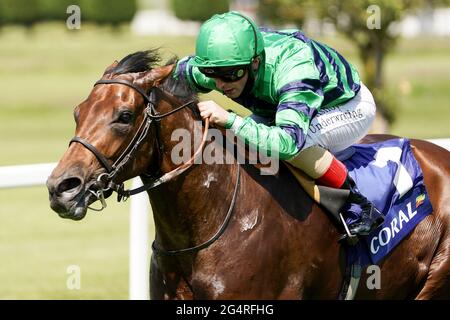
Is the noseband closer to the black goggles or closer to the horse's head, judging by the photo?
the horse's head

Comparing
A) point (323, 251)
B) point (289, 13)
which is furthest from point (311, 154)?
point (289, 13)

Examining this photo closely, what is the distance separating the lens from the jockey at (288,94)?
402 centimetres

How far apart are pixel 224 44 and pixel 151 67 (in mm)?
388

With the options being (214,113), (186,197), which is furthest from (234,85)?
(186,197)

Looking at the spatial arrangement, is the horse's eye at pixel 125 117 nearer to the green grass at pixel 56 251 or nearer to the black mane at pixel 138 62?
the black mane at pixel 138 62

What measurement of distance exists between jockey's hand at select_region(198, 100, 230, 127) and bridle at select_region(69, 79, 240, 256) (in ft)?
0.15

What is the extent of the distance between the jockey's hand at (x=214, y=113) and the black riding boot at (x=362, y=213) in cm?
71

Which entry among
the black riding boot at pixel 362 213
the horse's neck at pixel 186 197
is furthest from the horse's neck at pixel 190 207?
the black riding boot at pixel 362 213

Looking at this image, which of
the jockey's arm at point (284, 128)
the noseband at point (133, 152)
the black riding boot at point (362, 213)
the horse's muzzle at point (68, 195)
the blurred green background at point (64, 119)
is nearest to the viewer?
the horse's muzzle at point (68, 195)

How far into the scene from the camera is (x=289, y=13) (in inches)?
453

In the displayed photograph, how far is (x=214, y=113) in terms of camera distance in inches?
159

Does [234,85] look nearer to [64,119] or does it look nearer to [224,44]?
[224,44]

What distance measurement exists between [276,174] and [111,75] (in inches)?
34.1

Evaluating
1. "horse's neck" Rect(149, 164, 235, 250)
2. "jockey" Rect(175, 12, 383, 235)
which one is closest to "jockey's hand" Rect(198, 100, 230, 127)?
"jockey" Rect(175, 12, 383, 235)
